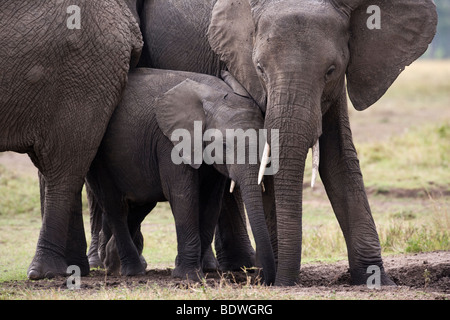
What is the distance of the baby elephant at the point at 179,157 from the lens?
22.7ft

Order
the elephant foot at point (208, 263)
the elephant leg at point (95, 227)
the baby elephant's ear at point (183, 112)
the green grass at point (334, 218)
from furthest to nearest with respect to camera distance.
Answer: the elephant leg at point (95, 227)
the elephant foot at point (208, 263)
the baby elephant's ear at point (183, 112)
the green grass at point (334, 218)

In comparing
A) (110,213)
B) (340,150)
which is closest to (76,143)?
(110,213)

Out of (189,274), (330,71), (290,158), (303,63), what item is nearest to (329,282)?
(189,274)

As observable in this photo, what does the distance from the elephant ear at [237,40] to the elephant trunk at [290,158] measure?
49 centimetres

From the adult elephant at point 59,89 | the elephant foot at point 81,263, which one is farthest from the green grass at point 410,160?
the adult elephant at point 59,89

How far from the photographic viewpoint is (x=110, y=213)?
7.63 m

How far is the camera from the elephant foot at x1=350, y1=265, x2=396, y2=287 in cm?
702

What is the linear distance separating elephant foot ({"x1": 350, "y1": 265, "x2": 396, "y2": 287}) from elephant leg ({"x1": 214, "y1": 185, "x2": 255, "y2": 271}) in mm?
1282

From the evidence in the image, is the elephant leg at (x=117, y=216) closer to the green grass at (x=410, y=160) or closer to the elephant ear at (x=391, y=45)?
the elephant ear at (x=391, y=45)

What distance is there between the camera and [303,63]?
21.1ft

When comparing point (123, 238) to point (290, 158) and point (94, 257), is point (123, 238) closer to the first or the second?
point (94, 257)

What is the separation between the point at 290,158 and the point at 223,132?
712mm

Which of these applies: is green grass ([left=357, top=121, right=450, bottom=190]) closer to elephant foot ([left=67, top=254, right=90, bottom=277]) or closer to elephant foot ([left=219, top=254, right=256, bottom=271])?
elephant foot ([left=219, top=254, right=256, bottom=271])
